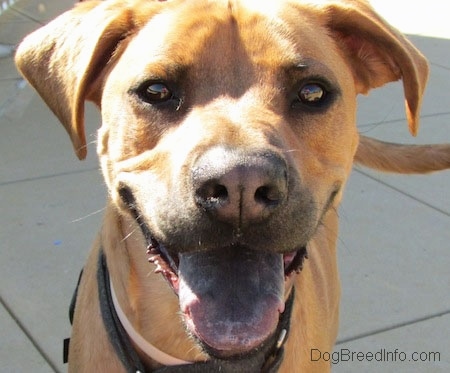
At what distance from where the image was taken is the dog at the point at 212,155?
2.52 meters

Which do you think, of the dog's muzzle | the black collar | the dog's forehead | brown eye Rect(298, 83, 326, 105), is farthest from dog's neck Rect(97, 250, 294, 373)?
the dog's forehead

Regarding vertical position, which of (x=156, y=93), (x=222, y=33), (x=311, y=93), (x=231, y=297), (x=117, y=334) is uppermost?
(x=222, y=33)

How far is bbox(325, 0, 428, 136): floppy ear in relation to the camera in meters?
3.20

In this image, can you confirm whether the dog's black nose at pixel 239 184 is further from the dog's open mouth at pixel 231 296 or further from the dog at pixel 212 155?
the dog's open mouth at pixel 231 296

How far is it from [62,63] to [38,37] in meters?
0.21

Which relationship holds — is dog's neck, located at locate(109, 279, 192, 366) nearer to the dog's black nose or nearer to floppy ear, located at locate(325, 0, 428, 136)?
the dog's black nose

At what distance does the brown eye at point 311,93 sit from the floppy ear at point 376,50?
44cm

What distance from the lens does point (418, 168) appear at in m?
4.52

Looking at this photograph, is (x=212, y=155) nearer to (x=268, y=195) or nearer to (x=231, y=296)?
(x=268, y=195)

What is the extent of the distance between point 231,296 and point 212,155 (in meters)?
0.53

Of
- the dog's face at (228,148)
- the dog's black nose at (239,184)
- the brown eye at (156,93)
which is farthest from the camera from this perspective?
the brown eye at (156,93)

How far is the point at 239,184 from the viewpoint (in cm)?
234

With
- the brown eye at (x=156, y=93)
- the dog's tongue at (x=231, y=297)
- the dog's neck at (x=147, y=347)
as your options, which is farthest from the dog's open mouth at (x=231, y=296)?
the brown eye at (x=156, y=93)

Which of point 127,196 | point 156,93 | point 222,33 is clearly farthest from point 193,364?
point 222,33
